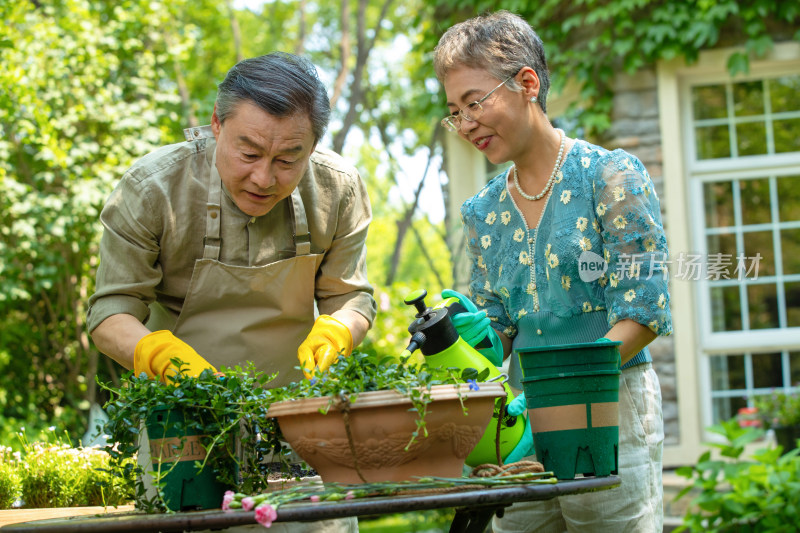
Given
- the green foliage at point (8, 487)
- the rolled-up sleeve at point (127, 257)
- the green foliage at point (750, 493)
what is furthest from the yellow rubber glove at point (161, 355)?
the green foliage at point (750, 493)

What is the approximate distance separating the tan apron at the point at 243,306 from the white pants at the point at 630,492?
26.6 inches

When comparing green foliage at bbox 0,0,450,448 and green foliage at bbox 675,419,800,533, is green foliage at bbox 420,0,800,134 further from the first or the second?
green foliage at bbox 675,419,800,533

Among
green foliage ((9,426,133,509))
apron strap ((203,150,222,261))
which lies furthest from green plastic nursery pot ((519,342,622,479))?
green foliage ((9,426,133,509))

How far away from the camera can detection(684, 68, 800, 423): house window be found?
536cm

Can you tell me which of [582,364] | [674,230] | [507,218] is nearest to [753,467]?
[582,364]

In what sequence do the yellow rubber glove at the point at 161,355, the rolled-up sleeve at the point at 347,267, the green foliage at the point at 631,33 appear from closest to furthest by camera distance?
the yellow rubber glove at the point at 161,355, the rolled-up sleeve at the point at 347,267, the green foliage at the point at 631,33

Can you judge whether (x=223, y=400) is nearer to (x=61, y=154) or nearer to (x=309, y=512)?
(x=309, y=512)

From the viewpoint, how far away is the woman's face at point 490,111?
181 cm

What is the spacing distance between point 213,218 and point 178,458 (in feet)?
→ 2.40

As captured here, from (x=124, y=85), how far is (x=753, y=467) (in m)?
5.40

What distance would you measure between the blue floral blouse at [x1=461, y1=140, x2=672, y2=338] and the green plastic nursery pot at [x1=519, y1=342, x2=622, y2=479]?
290 millimetres

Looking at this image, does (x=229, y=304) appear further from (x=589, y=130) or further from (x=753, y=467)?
(x=589, y=130)

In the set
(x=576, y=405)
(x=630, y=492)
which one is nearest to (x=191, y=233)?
(x=576, y=405)

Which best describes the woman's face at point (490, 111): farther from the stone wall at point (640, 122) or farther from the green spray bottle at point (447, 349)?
the stone wall at point (640, 122)
